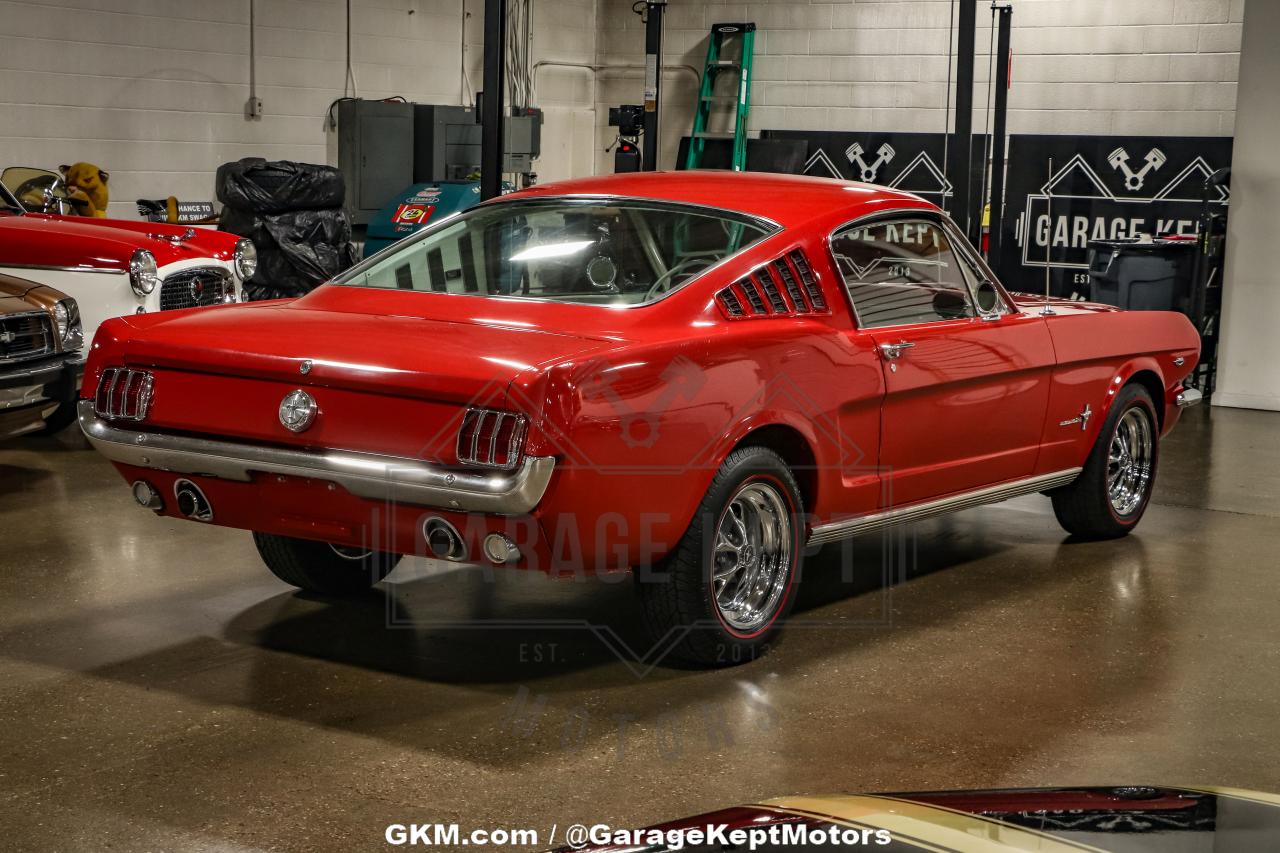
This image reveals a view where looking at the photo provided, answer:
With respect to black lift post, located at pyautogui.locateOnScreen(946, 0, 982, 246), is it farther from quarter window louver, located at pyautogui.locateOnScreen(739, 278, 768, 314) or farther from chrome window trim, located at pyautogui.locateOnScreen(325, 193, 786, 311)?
quarter window louver, located at pyautogui.locateOnScreen(739, 278, 768, 314)

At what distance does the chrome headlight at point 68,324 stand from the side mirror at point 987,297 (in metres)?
4.29

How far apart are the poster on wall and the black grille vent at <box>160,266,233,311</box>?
8349 mm

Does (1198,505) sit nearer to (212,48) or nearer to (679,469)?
(679,469)

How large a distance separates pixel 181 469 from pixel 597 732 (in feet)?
4.55

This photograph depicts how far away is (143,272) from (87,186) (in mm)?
4501

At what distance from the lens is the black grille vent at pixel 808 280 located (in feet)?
15.3

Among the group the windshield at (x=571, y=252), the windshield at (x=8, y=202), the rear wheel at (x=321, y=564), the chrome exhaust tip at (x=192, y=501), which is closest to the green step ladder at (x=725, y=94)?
the windshield at (x=8, y=202)

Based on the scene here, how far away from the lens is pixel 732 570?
4.45m

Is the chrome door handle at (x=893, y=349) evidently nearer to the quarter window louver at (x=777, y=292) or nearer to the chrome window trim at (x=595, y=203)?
the quarter window louver at (x=777, y=292)

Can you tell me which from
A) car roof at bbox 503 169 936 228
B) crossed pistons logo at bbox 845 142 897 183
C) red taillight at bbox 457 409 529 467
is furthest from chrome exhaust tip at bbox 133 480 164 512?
crossed pistons logo at bbox 845 142 897 183

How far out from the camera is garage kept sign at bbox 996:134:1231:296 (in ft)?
47.2

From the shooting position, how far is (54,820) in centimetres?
331

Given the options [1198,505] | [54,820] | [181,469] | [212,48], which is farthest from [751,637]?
[212,48]

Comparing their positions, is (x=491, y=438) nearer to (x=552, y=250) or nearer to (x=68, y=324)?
(x=552, y=250)
